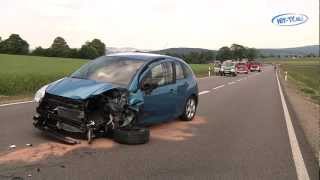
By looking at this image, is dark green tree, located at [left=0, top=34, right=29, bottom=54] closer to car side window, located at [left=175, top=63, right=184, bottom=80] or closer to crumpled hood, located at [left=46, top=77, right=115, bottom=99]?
car side window, located at [left=175, top=63, right=184, bottom=80]

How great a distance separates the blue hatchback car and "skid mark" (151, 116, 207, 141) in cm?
24

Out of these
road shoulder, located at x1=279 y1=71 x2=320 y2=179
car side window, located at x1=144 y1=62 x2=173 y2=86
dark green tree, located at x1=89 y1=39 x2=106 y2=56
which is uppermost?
car side window, located at x1=144 y1=62 x2=173 y2=86

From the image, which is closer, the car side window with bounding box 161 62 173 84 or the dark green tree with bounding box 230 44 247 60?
the car side window with bounding box 161 62 173 84

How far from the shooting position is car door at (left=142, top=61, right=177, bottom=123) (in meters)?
10.2

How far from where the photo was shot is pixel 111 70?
10.5 metres

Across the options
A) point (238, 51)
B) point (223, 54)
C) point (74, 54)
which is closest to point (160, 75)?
point (74, 54)

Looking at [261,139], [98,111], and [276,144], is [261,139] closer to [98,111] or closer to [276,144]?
[276,144]

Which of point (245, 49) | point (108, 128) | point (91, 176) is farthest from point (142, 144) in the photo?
point (245, 49)

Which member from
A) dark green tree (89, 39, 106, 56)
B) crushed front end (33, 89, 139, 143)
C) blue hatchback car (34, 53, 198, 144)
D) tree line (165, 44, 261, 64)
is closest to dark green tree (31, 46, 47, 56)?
dark green tree (89, 39, 106, 56)

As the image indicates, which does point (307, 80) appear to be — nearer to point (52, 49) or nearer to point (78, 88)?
point (78, 88)

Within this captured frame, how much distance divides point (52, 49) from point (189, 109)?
10853cm

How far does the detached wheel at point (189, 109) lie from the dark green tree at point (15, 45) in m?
110

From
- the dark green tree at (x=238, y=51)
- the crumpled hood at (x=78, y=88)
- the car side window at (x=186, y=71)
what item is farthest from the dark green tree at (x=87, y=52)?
the crumpled hood at (x=78, y=88)

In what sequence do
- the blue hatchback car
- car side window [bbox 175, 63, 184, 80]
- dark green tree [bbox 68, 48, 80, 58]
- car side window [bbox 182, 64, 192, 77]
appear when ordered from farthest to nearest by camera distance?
dark green tree [bbox 68, 48, 80, 58] < car side window [bbox 182, 64, 192, 77] < car side window [bbox 175, 63, 184, 80] < the blue hatchback car
